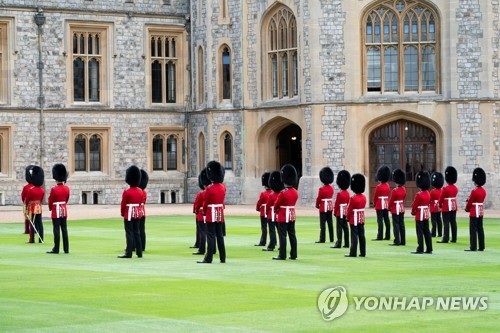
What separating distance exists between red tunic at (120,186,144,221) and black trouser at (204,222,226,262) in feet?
6.76

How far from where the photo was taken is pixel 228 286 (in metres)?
16.3

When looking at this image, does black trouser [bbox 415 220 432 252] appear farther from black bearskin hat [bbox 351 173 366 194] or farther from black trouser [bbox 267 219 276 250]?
black trouser [bbox 267 219 276 250]

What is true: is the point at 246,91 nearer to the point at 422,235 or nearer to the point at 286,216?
the point at 422,235

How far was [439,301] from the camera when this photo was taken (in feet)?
47.3

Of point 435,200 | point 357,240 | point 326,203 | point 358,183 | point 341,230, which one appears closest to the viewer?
point 357,240

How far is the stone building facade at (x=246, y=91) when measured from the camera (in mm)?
39156

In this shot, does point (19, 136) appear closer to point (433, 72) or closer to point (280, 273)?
point (433, 72)

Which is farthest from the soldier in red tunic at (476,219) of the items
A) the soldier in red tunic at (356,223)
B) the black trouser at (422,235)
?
the soldier in red tunic at (356,223)

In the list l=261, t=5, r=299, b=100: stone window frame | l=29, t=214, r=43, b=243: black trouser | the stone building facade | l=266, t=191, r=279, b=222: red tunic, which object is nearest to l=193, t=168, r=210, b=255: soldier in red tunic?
l=266, t=191, r=279, b=222: red tunic

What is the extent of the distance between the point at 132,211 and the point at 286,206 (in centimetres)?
275

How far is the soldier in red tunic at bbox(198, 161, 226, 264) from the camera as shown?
20031 millimetres

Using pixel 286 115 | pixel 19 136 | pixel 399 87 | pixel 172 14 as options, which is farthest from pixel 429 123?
pixel 19 136

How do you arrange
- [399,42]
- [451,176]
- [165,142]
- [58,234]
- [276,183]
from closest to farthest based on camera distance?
[58,234], [276,183], [451,176], [399,42], [165,142]

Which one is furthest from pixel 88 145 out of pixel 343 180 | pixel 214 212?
pixel 214 212
